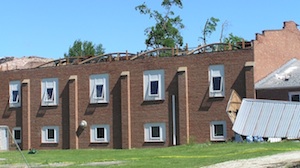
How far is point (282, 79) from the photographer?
45.9m

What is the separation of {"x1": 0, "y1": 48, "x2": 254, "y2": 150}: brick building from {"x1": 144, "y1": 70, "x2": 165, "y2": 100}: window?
0.07 meters

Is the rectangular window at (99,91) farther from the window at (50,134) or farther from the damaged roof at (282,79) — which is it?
the damaged roof at (282,79)

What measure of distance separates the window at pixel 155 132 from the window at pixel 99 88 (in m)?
4.28

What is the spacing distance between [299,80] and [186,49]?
30.1ft

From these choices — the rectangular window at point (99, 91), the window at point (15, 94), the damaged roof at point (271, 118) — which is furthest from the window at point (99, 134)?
the damaged roof at point (271, 118)

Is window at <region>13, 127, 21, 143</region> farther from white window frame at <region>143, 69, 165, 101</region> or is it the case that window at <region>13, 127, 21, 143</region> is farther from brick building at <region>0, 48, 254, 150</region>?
white window frame at <region>143, 69, 165, 101</region>

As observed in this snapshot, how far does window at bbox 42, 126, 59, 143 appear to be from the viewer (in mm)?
54188

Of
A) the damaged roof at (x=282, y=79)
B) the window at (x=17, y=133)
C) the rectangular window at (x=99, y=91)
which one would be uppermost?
the damaged roof at (x=282, y=79)

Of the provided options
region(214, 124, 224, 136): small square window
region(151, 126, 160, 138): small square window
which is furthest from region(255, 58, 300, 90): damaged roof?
region(151, 126, 160, 138): small square window

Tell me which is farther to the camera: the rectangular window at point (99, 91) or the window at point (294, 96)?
the rectangular window at point (99, 91)

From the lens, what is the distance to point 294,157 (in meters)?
25.2

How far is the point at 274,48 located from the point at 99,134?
15101 millimetres

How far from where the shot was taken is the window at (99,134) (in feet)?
169

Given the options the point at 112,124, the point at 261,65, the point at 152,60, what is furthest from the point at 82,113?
the point at 261,65
